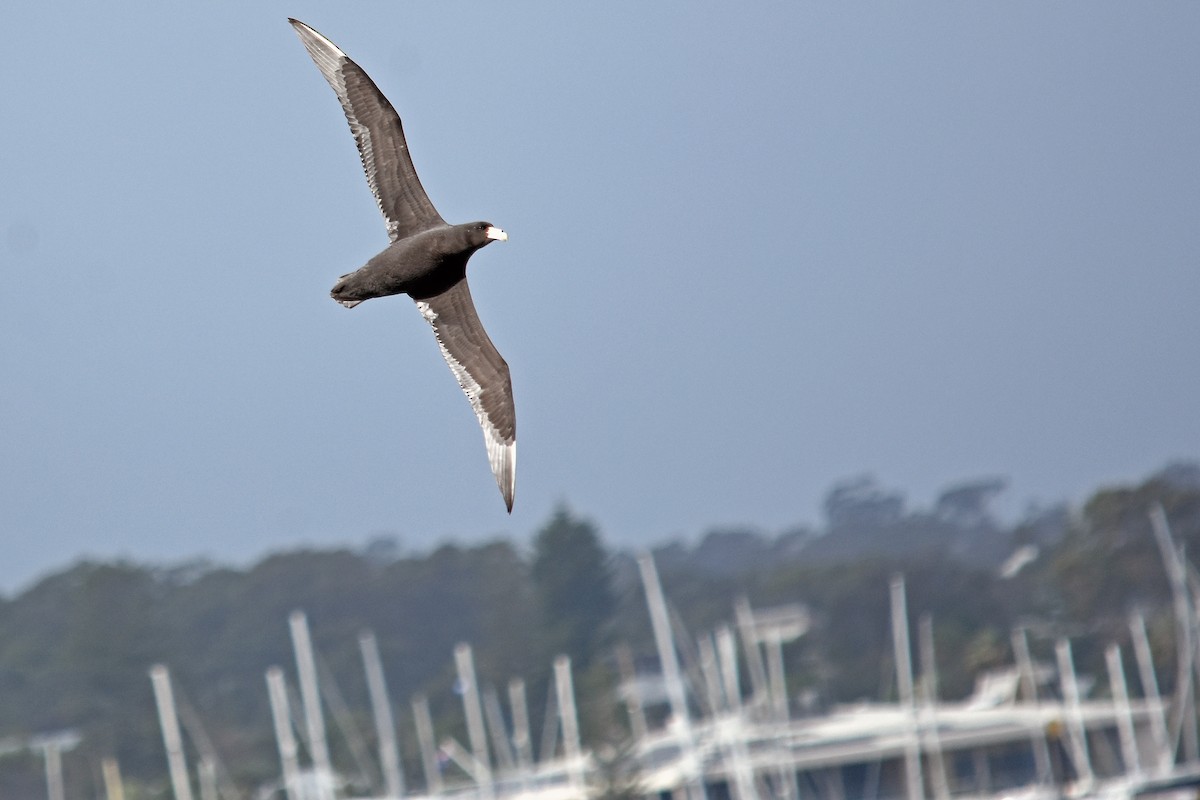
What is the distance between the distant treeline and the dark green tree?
11 cm

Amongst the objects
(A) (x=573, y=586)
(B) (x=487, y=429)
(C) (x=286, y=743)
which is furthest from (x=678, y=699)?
(A) (x=573, y=586)

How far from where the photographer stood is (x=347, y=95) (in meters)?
20.4

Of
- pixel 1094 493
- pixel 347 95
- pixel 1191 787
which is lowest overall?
pixel 1191 787

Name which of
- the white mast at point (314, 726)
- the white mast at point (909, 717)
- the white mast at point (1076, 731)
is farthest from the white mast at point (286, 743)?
the white mast at point (1076, 731)

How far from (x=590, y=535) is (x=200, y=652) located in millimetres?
18641

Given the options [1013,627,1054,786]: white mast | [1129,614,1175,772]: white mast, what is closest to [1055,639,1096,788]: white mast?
[1013,627,1054,786]: white mast

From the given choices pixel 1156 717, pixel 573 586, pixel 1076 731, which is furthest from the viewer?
pixel 573 586

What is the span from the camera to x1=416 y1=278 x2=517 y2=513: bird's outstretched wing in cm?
2162

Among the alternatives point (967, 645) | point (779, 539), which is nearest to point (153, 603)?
point (967, 645)

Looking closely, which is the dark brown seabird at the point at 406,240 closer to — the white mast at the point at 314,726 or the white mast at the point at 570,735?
the white mast at the point at 314,726

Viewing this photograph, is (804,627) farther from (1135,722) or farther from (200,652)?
(1135,722)

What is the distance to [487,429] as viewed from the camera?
72.6 feet

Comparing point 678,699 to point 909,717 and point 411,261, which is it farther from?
point 411,261

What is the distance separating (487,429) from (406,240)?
2741 mm
